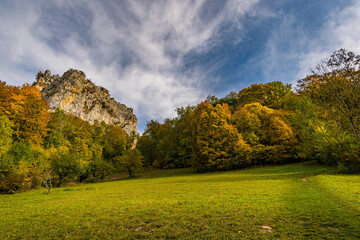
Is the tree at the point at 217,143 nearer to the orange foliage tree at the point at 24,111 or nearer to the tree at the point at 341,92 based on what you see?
the tree at the point at 341,92

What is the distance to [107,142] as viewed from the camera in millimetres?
56031

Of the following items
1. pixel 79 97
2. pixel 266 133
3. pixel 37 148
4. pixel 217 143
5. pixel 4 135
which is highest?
pixel 79 97

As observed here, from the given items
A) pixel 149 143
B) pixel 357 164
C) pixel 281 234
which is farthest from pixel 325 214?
pixel 149 143

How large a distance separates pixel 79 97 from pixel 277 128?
283 feet

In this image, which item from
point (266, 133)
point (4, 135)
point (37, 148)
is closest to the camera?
point (4, 135)

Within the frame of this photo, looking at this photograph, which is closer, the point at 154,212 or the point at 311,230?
the point at 311,230

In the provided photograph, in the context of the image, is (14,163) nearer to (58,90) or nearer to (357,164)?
(357,164)

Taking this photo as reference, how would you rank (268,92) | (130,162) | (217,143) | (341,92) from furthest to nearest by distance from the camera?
(268,92), (130,162), (217,143), (341,92)

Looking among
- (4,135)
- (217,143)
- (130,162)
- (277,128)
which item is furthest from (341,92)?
(130,162)

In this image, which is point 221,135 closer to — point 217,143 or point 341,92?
point 217,143

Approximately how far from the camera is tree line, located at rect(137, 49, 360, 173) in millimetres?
7023

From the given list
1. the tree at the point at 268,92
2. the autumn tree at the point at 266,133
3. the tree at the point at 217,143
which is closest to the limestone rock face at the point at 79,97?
the tree at the point at 217,143

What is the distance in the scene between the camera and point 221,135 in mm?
31578

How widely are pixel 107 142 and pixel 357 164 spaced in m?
59.1
